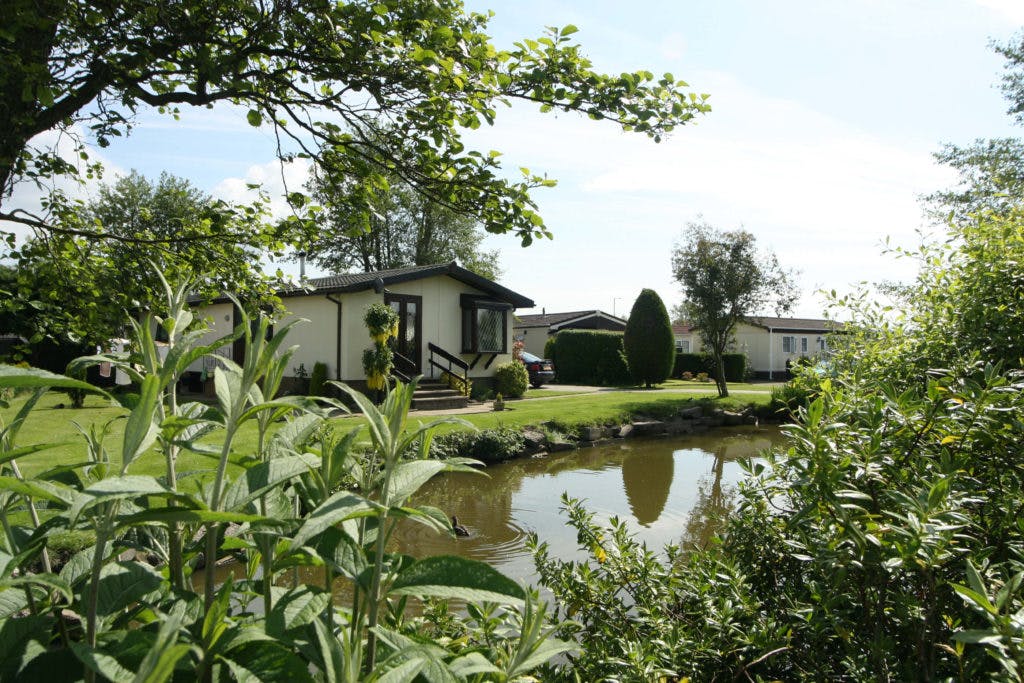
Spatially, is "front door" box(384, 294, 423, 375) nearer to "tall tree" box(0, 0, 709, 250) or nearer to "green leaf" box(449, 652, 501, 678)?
"tall tree" box(0, 0, 709, 250)

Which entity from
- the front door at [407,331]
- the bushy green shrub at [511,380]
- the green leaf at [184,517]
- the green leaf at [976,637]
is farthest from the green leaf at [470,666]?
the bushy green shrub at [511,380]

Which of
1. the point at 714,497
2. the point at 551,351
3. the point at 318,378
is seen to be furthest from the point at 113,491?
the point at 551,351

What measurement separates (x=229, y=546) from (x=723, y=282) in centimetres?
2343

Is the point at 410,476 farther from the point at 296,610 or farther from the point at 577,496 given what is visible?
the point at 577,496

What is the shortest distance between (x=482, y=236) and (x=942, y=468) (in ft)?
131

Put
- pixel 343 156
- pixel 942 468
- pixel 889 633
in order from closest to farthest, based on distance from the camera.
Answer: pixel 942 468 < pixel 889 633 < pixel 343 156

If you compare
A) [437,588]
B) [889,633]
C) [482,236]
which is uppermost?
[482,236]

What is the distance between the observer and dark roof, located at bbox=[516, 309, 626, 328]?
41459 millimetres

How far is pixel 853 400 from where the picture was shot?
6.99ft

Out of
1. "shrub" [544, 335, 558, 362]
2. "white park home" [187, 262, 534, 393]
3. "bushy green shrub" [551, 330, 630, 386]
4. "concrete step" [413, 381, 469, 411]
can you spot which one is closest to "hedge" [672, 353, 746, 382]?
"bushy green shrub" [551, 330, 630, 386]

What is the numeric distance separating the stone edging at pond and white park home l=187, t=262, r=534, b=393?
602 cm

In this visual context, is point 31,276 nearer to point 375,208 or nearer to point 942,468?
point 375,208

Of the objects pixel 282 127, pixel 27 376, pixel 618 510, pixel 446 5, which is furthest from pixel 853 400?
pixel 618 510

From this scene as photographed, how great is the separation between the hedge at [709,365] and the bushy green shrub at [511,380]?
16.1 m
